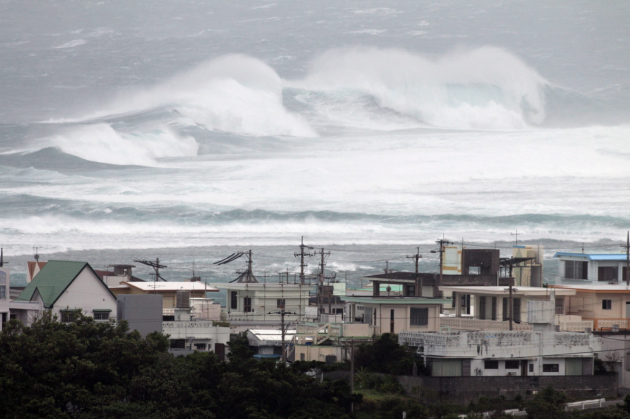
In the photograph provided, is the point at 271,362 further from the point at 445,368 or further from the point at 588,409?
the point at 588,409

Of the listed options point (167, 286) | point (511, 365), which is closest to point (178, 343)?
point (167, 286)

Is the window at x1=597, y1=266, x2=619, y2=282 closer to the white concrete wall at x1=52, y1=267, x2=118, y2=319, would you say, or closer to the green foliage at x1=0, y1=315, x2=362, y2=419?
the green foliage at x1=0, y1=315, x2=362, y2=419

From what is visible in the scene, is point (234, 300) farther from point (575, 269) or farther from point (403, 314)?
point (575, 269)

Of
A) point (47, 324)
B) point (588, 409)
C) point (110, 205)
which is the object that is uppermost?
point (110, 205)

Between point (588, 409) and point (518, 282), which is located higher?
point (518, 282)

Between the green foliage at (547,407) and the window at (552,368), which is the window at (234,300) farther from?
the green foliage at (547,407)

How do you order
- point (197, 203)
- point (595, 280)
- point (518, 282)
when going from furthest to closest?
point (197, 203), point (518, 282), point (595, 280)

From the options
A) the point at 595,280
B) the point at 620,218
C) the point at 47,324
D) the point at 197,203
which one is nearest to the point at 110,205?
the point at 197,203
